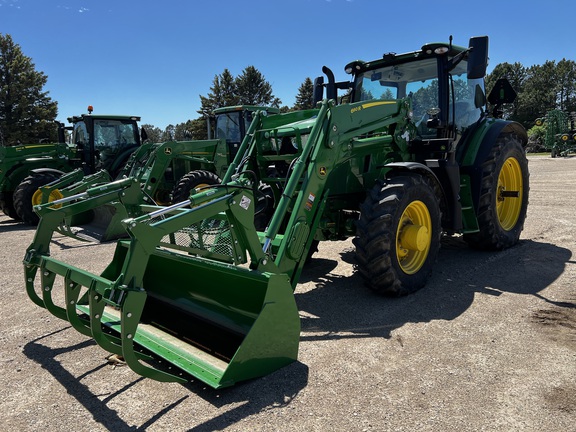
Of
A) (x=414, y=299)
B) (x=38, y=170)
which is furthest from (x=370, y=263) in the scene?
(x=38, y=170)

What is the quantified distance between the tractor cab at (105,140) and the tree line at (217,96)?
2.30 ft

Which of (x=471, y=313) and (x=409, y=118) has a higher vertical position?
(x=409, y=118)

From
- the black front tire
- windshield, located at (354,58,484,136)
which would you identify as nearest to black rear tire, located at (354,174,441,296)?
windshield, located at (354,58,484,136)

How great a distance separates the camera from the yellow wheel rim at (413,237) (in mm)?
4461

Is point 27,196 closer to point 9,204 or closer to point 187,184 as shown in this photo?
point 9,204

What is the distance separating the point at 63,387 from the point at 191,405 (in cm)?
100

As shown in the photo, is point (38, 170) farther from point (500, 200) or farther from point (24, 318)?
point (500, 200)

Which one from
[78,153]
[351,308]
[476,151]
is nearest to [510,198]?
[476,151]

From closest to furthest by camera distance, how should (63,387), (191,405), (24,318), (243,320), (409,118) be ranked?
(191,405)
(63,387)
(243,320)
(24,318)
(409,118)

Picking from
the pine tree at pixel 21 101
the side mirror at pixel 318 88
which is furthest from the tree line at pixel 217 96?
the side mirror at pixel 318 88

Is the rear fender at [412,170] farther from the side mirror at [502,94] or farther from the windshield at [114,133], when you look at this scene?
the windshield at [114,133]

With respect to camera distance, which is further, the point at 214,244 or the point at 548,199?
the point at 548,199

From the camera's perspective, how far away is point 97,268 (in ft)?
20.6

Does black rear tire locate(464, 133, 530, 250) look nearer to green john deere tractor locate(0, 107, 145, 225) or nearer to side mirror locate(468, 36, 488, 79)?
side mirror locate(468, 36, 488, 79)
